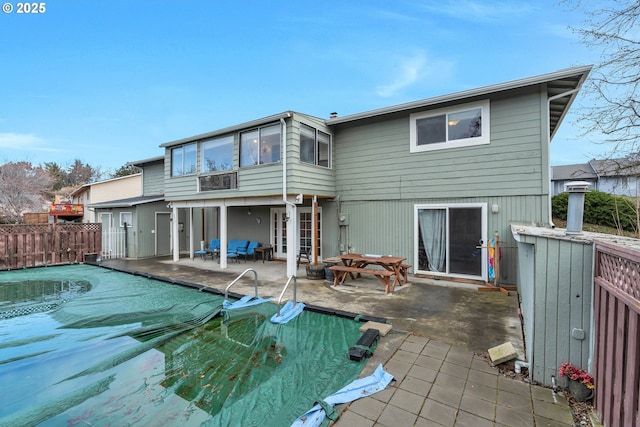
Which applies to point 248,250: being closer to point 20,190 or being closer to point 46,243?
point 46,243

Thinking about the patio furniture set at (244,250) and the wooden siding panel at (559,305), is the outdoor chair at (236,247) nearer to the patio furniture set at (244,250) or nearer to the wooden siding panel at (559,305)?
the patio furniture set at (244,250)

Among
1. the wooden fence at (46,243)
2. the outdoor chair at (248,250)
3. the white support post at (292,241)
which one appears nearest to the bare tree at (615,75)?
the white support post at (292,241)

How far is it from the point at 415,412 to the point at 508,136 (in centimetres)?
640

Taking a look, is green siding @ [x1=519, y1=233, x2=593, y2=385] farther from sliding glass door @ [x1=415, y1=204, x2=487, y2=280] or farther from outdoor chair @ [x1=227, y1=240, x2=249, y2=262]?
outdoor chair @ [x1=227, y1=240, x2=249, y2=262]

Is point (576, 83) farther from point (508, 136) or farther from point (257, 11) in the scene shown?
A: point (257, 11)

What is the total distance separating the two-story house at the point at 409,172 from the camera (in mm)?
6367

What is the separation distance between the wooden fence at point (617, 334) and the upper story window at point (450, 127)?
517 centimetres

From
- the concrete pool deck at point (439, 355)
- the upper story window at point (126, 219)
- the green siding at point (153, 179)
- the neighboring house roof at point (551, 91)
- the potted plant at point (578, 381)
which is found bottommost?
the concrete pool deck at point (439, 355)

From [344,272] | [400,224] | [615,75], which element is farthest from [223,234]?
[615,75]

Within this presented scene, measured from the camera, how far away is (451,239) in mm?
7188

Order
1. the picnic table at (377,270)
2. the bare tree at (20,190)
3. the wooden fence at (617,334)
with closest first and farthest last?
the wooden fence at (617,334), the picnic table at (377,270), the bare tree at (20,190)

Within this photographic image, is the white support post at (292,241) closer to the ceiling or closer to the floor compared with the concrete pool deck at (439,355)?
closer to the ceiling

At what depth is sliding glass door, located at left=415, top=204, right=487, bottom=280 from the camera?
687 cm

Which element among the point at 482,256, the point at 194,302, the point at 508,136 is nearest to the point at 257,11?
the point at 508,136
